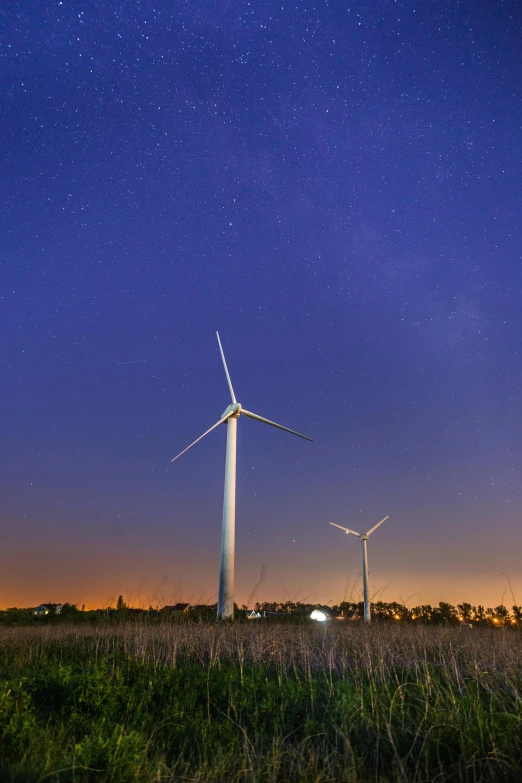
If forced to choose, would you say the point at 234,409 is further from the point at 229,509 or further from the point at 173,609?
the point at 173,609

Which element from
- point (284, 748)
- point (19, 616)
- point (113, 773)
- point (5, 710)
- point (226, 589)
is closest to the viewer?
point (113, 773)

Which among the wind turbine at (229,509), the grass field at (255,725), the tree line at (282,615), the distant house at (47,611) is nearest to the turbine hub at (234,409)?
the wind turbine at (229,509)

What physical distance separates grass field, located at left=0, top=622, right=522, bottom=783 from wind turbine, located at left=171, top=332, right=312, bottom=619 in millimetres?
20198

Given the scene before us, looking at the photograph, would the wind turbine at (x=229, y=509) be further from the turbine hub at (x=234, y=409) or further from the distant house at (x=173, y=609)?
the distant house at (x=173, y=609)

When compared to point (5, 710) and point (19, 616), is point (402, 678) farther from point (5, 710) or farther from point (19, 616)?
point (19, 616)

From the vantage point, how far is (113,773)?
518 centimetres

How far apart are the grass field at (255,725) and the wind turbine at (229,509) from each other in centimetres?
2020

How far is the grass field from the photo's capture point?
544 cm

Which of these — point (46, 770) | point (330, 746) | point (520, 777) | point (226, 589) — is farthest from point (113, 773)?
point (226, 589)

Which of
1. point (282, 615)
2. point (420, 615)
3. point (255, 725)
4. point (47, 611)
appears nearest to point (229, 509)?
point (282, 615)

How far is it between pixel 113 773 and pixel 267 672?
7.16 metres

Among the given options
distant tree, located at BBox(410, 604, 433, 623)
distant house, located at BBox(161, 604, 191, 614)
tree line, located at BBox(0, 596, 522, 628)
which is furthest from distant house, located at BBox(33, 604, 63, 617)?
distant tree, located at BBox(410, 604, 433, 623)

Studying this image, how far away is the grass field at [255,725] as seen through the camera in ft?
17.8

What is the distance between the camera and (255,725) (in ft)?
24.4
